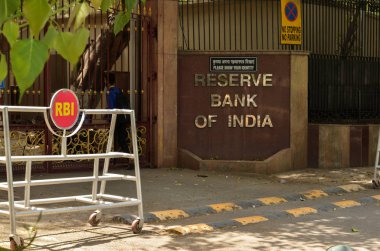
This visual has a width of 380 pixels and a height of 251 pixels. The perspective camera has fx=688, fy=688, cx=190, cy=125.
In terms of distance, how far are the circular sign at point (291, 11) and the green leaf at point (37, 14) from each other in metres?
11.5

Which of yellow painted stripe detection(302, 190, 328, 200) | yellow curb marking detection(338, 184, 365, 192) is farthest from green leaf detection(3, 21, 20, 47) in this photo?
yellow curb marking detection(338, 184, 365, 192)

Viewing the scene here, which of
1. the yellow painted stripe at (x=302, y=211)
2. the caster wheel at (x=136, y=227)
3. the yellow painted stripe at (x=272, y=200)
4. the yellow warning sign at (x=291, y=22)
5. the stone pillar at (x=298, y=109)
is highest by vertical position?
the yellow warning sign at (x=291, y=22)

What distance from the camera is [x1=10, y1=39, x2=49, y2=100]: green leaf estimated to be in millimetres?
1709

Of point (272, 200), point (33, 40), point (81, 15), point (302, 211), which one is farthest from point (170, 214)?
point (33, 40)

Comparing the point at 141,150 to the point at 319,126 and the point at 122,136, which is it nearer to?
the point at 122,136

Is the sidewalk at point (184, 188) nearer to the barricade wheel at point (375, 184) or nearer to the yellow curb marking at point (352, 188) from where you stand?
the yellow curb marking at point (352, 188)

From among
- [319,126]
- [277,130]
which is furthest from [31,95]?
[319,126]

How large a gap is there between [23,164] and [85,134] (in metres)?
1.19

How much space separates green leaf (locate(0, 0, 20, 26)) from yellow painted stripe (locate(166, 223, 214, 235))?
5654mm

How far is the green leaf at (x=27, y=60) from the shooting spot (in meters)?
1.71

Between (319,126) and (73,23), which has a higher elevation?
(73,23)

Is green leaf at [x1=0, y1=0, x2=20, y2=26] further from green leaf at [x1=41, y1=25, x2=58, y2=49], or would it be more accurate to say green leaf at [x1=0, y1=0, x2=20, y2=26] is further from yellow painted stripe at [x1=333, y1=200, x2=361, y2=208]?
yellow painted stripe at [x1=333, y1=200, x2=361, y2=208]

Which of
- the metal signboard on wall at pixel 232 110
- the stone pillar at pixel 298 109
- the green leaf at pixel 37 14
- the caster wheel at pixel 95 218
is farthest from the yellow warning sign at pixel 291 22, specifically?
the green leaf at pixel 37 14

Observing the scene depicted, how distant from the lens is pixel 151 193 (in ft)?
32.8
